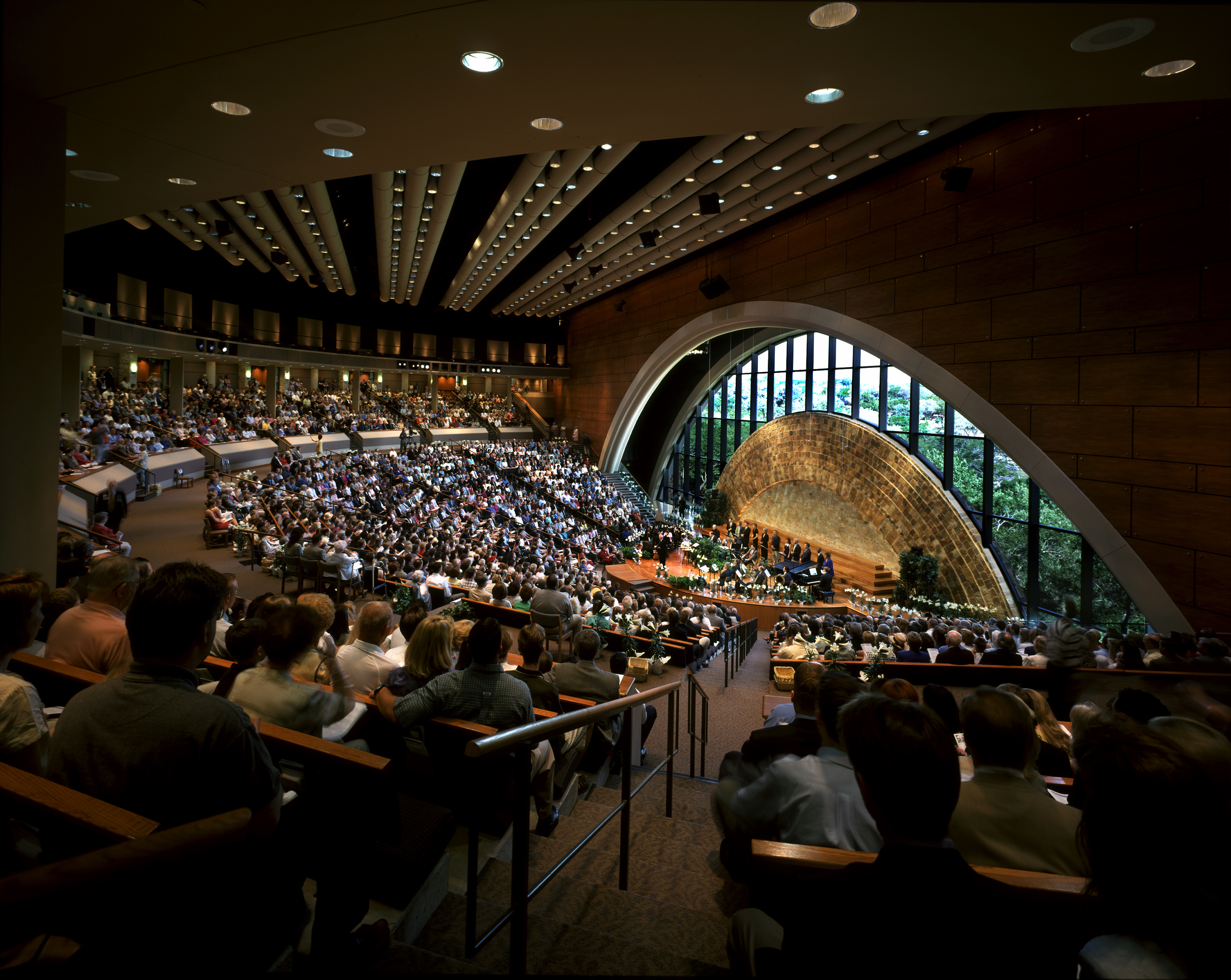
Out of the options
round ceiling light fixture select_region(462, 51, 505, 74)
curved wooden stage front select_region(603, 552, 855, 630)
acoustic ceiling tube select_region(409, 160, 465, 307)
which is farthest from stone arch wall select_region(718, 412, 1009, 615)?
round ceiling light fixture select_region(462, 51, 505, 74)

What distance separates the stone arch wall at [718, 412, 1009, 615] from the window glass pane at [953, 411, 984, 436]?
1074 millimetres

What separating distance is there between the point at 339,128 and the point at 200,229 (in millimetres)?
14040

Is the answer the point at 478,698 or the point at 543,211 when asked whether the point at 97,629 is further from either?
the point at 543,211

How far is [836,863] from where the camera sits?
59.9 inches

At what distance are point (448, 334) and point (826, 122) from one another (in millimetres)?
33138

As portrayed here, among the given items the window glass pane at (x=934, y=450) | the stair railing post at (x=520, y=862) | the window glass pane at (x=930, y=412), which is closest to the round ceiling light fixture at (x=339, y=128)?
the stair railing post at (x=520, y=862)

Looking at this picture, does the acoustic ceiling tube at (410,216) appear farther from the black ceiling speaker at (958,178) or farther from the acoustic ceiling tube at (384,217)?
the black ceiling speaker at (958,178)

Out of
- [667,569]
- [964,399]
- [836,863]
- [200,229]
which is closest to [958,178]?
[964,399]

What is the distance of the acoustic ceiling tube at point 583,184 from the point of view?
10.8 m

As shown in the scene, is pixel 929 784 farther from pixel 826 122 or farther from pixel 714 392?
Answer: pixel 714 392

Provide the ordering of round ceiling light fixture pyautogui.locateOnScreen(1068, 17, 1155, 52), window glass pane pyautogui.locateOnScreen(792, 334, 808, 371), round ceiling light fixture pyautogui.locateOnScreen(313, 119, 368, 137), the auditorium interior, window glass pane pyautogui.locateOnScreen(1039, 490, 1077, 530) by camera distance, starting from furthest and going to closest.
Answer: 1. window glass pane pyautogui.locateOnScreen(792, 334, 808, 371)
2. window glass pane pyautogui.locateOnScreen(1039, 490, 1077, 530)
3. round ceiling light fixture pyautogui.locateOnScreen(313, 119, 368, 137)
4. round ceiling light fixture pyautogui.locateOnScreen(1068, 17, 1155, 52)
5. the auditorium interior

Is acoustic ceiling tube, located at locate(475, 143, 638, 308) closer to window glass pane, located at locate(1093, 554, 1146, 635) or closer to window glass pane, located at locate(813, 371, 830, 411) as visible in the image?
window glass pane, located at locate(813, 371, 830, 411)

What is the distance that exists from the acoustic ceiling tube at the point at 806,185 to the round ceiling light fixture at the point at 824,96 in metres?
7.68

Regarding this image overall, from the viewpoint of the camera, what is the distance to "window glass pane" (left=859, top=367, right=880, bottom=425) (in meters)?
15.9
